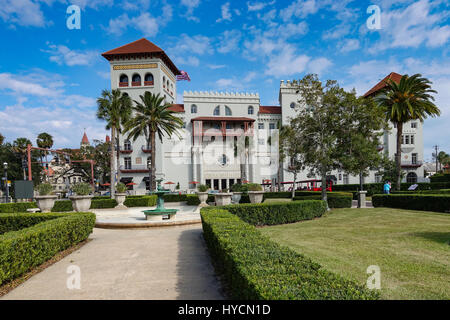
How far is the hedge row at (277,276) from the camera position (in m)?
2.87

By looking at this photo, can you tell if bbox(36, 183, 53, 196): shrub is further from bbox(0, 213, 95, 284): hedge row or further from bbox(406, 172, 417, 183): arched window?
bbox(406, 172, 417, 183): arched window

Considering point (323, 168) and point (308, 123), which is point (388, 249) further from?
point (308, 123)

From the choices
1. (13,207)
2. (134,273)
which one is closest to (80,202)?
(13,207)

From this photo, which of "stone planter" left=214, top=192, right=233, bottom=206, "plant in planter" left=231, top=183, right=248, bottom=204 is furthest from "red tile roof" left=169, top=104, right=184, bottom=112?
"stone planter" left=214, top=192, right=233, bottom=206

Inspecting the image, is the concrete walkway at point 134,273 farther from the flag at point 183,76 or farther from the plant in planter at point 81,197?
the flag at point 183,76

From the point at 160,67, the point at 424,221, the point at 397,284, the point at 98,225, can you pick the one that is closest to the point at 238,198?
the point at 98,225

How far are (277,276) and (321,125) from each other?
15524mm

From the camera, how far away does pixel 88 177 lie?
2104 inches

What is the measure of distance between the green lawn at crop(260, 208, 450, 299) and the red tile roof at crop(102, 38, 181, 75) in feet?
134

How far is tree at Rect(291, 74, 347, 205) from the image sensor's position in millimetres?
16672

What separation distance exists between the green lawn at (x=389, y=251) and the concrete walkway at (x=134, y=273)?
287 centimetres

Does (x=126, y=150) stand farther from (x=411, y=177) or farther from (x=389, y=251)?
(x=411, y=177)

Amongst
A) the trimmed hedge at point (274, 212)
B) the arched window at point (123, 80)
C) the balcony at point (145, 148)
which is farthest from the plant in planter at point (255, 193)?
the arched window at point (123, 80)
